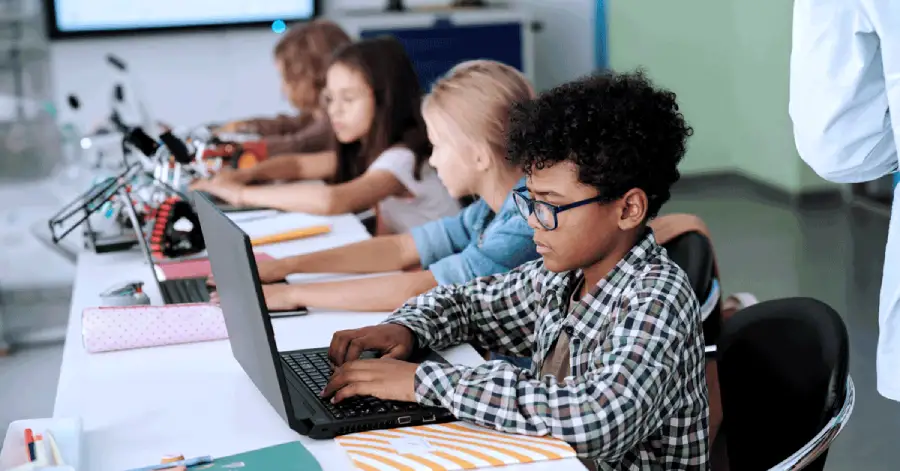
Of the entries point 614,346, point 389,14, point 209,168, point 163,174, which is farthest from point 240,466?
point 389,14

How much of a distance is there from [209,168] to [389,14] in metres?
2.82

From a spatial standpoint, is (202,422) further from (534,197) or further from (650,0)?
(650,0)

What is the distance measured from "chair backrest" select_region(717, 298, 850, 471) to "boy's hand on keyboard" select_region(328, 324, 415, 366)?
493mm

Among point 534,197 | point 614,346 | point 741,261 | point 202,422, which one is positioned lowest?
point 741,261

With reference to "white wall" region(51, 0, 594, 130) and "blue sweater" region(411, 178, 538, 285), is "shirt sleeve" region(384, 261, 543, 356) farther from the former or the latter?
"white wall" region(51, 0, 594, 130)

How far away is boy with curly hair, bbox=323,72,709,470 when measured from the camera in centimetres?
137

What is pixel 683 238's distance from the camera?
220cm

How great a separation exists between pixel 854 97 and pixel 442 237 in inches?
42.9

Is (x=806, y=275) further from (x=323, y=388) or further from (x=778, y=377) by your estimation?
(x=323, y=388)

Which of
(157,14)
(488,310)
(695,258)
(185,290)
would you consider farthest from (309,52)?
(157,14)

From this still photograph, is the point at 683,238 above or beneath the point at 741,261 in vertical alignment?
above

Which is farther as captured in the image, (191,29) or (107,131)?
(191,29)

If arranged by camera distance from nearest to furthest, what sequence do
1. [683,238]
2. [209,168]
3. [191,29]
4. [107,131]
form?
[683,238]
[209,168]
[107,131]
[191,29]

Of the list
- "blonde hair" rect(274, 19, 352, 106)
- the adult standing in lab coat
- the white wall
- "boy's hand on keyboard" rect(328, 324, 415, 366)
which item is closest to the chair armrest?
the adult standing in lab coat
